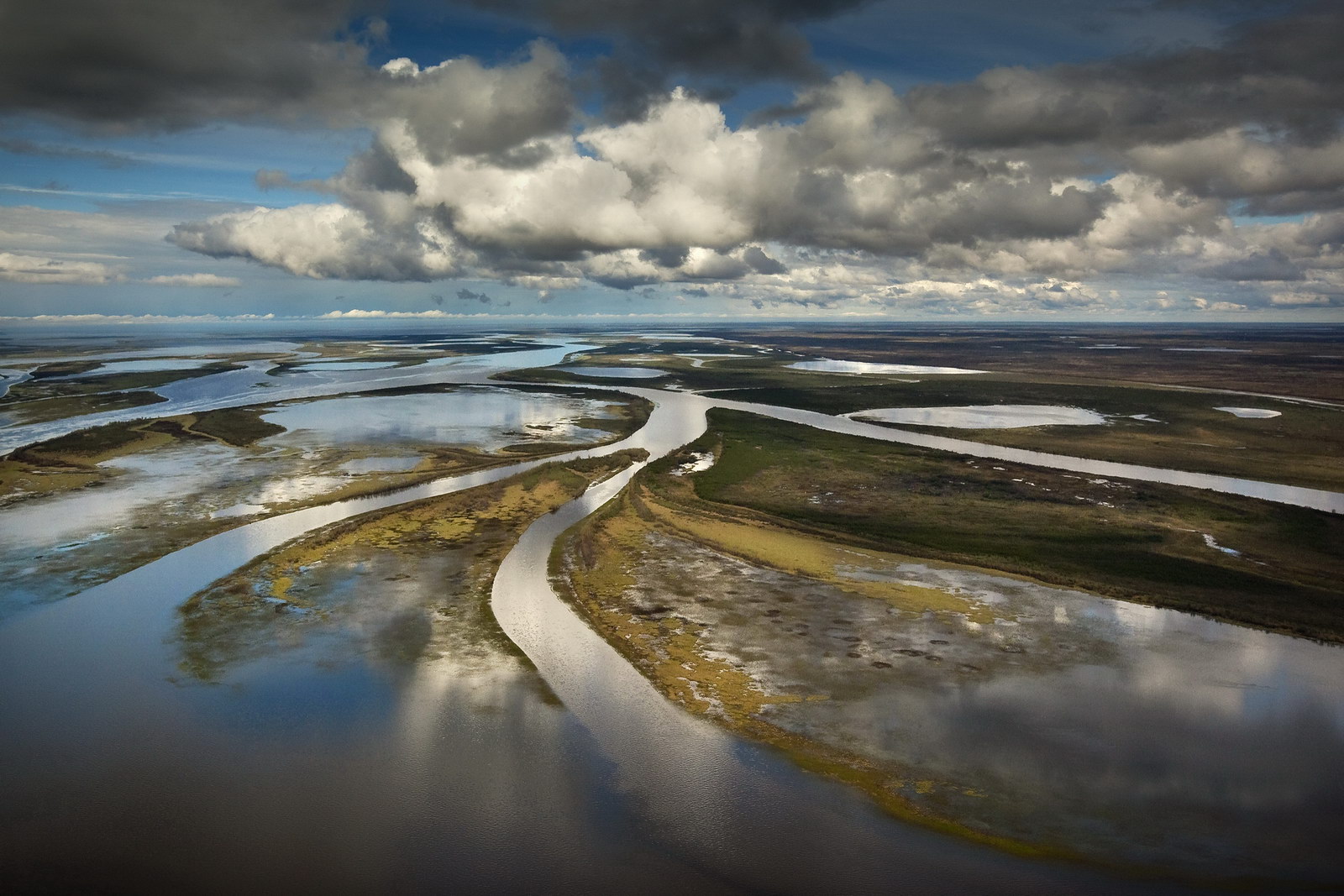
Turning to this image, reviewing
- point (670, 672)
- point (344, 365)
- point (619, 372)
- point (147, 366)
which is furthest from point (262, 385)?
point (670, 672)

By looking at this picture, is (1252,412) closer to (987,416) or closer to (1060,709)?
(987,416)

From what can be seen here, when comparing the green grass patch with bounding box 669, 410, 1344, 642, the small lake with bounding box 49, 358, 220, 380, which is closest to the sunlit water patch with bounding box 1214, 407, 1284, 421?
the green grass patch with bounding box 669, 410, 1344, 642

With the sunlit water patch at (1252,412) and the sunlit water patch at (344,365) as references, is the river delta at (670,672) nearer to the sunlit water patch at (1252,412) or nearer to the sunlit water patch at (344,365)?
the sunlit water patch at (1252,412)

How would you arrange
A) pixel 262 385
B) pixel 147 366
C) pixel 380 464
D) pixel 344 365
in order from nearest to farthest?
pixel 380 464, pixel 262 385, pixel 147 366, pixel 344 365

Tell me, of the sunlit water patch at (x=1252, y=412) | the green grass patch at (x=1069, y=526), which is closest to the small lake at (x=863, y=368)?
the sunlit water patch at (x=1252, y=412)

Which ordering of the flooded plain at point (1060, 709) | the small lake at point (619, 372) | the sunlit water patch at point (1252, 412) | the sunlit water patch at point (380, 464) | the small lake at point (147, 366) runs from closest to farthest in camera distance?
the flooded plain at point (1060, 709), the sunlit water patch at point (380, 464), the sunlit water patch at point (1252, 412), the small lake at point (147, 366), the small lake at point (619, 372)

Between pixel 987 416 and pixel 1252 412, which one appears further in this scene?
pixel 987 416

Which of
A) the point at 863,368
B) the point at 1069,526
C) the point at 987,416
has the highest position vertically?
the point at 863,368
